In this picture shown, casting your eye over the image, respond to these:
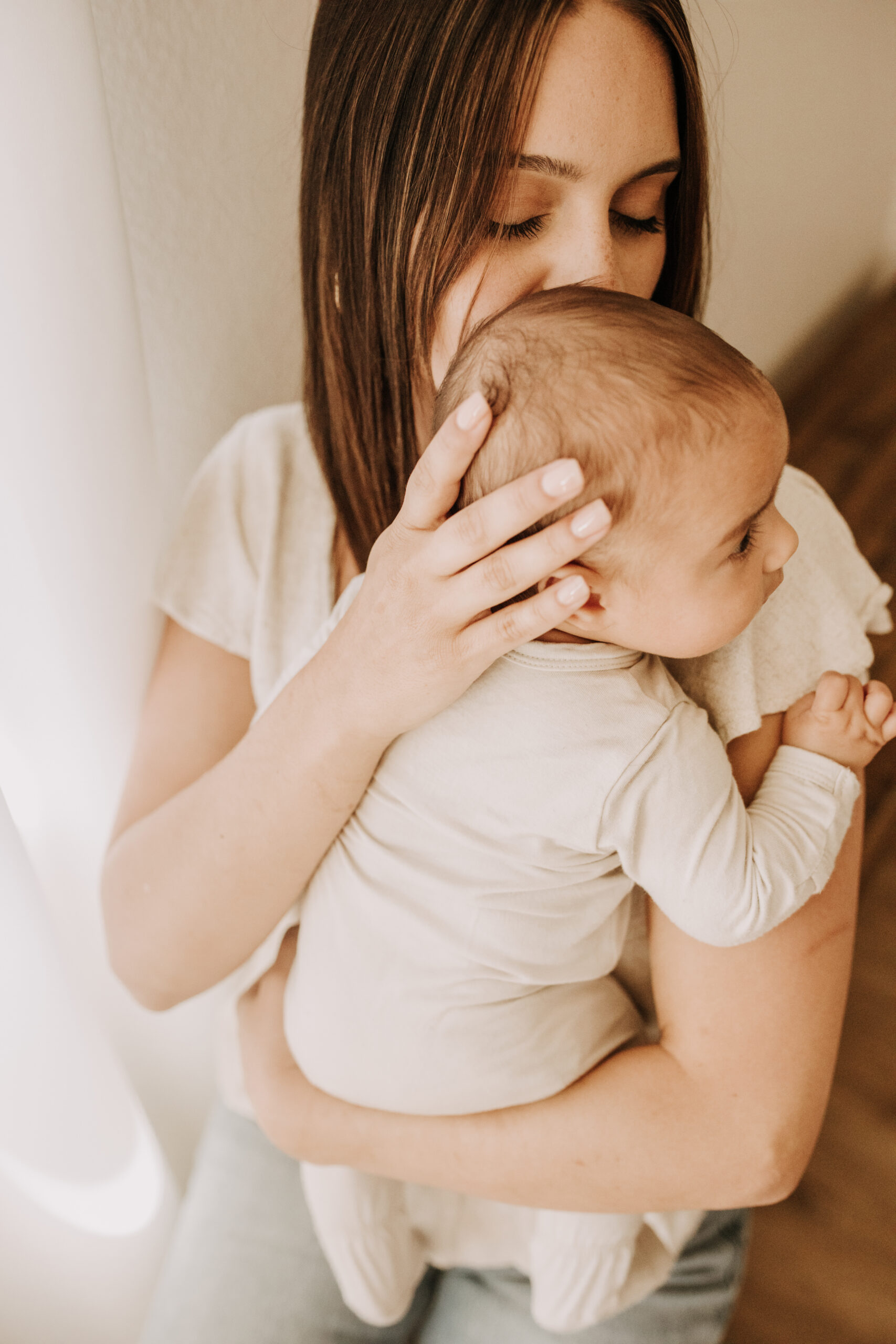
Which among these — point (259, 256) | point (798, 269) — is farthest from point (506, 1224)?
point (798, 269)

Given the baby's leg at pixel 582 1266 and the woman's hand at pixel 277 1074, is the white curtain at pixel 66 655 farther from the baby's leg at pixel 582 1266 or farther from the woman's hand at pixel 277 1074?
the baby's leg at pixel 582 1266

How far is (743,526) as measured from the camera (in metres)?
0.66

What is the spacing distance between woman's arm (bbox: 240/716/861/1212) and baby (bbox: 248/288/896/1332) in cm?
3

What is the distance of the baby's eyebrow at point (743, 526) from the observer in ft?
2.15

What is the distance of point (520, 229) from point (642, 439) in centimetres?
28

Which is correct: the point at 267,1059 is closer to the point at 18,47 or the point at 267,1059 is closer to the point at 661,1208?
the point at 661,1208

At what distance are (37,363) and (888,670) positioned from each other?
3.99 ft

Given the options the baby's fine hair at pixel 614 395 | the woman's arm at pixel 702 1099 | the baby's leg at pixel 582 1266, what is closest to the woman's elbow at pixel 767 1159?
the woman's arm at pixel 702 1099

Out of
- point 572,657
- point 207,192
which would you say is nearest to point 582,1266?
point 572,657

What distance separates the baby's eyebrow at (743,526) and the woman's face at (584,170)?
0.24 metres

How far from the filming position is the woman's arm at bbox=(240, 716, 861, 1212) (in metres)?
0.81

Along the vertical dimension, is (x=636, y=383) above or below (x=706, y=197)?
below

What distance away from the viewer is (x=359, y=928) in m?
0.84

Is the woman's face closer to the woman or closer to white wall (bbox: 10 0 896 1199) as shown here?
the woman
